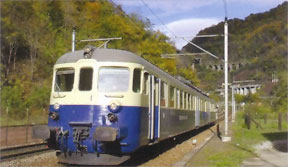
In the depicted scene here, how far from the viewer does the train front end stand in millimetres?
9602

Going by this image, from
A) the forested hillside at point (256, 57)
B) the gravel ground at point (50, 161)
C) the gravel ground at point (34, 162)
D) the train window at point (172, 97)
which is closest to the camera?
the gravel ground at point (34, 162)

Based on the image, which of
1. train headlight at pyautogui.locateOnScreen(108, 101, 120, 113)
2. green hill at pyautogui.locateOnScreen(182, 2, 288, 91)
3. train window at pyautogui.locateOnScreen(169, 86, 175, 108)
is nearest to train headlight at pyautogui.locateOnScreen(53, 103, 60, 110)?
train headlight at pyautogui.locateOnScreen(108, 101, 120, 113)

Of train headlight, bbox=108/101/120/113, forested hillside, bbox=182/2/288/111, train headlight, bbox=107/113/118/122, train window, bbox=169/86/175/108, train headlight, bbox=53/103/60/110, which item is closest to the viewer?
train headlight, bbox=107/113/118/122

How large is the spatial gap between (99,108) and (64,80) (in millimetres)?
1490

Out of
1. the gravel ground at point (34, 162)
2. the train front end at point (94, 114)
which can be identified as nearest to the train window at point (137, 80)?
the train front end at point (94, 114)

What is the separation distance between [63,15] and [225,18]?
23.2m

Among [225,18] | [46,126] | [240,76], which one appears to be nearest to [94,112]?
[46,126]

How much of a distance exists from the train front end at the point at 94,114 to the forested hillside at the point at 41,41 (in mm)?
15861

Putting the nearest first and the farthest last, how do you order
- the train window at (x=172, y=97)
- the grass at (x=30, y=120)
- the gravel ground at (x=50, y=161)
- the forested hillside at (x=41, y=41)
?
the gravel ground at (x=50, y=161) → the train window at (x=172, y=97) → the grass at (x=30, y=120) → the forested hillside at (x=41, y=41)

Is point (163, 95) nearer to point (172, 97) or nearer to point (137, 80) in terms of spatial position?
point (172, 97)

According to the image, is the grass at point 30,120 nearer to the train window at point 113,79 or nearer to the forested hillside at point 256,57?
Result: the train window at point 113,79

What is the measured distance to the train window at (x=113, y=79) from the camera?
394 inches

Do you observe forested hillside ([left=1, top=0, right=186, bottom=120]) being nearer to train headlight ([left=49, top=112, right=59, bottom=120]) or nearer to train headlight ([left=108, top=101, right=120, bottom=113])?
train headlight ([left=49, top=112, right=59, bottom=120])

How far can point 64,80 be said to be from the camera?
10570mm
